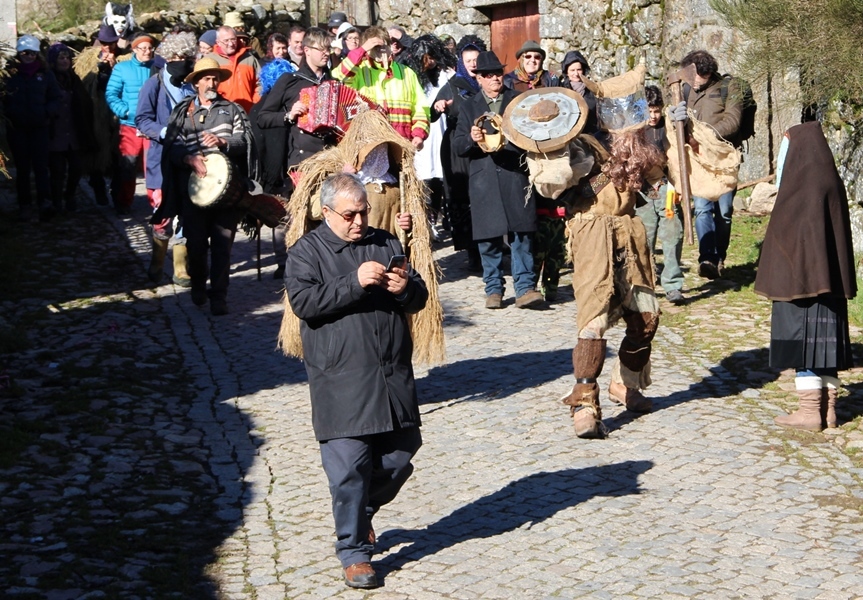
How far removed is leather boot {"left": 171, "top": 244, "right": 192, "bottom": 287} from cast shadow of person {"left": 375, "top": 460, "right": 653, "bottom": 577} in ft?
18.1

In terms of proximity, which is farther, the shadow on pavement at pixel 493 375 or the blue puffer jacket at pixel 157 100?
the blue puffer jacket at pixel 157 100

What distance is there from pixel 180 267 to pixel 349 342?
6.39 m

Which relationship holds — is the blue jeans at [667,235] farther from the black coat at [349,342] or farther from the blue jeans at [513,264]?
the black coat at [349,342]

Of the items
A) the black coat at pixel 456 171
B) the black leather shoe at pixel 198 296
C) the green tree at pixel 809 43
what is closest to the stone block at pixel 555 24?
the black coat at pixel 456 171

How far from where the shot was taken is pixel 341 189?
5773 mm

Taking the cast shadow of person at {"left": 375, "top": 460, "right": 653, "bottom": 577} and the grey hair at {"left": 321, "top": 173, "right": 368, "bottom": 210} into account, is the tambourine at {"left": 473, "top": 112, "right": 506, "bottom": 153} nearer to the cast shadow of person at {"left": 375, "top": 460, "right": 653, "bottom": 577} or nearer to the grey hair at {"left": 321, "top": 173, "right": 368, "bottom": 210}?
the cast shadow of person at {"left": 375, "top": 460, "right": 653, "bottom": 577}

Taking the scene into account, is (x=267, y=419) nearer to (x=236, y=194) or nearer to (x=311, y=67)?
(x=236, y=194)

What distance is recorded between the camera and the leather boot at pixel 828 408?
785 centimetres

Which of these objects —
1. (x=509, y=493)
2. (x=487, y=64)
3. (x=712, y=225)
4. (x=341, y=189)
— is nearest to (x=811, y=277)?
(x=509, y=493)

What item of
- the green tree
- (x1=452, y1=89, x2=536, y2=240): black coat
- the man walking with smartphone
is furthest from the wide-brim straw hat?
the man walking with smartphone

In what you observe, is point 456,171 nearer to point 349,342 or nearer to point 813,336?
point 813,336

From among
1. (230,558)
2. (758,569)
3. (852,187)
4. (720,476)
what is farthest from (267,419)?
(852,187)

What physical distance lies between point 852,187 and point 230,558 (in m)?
7.33

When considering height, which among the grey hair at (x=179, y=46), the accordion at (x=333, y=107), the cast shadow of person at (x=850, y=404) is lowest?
the cast shadow of person at (x=850, y=404)
